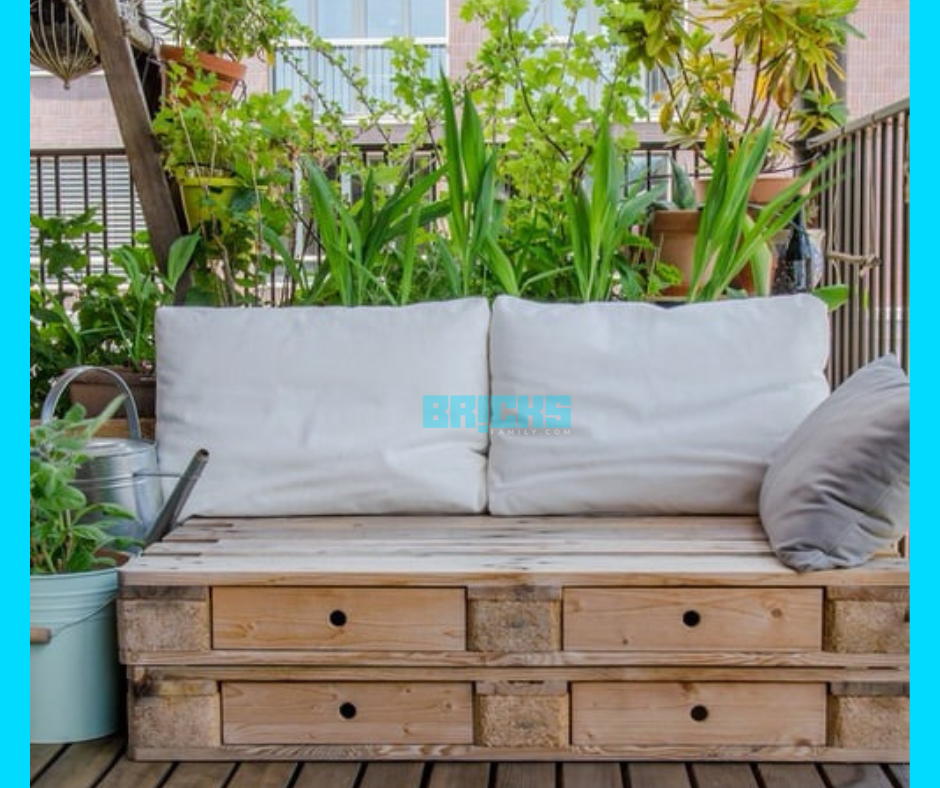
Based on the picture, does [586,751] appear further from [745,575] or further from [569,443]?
[569,443]

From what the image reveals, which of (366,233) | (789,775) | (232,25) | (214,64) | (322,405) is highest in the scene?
(232,25)

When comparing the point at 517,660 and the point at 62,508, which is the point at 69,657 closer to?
the point at 62,508

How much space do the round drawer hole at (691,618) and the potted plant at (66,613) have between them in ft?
2.86

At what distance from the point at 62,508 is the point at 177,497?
0.79 ft

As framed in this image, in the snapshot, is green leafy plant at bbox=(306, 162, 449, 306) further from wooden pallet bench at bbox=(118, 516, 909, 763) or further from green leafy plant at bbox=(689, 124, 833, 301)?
wooden pallet bench at bbox=(118, 516, 909, 763)

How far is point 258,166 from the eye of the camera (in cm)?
264

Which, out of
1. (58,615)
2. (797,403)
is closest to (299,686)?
(58,615)

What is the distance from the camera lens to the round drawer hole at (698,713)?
1620 mm

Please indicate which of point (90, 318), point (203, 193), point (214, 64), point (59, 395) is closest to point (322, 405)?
point (59, 395)

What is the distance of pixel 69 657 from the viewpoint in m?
1.69

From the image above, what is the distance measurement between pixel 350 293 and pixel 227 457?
1.43 ft

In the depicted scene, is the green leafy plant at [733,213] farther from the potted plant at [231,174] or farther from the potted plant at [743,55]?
the potted plant at [231,174]

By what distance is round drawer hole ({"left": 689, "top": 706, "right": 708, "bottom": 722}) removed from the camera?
5.32 ft

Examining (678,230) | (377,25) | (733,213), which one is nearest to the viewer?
(733,213)
